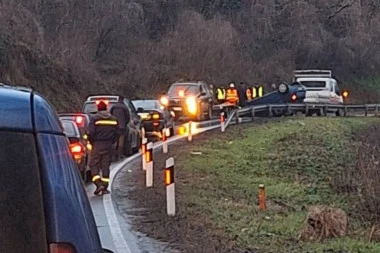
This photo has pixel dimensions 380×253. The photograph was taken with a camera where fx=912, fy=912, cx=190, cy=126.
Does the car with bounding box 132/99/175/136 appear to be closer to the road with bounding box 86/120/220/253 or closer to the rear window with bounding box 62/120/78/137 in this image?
the rear window with bounding box 62/120/78/137

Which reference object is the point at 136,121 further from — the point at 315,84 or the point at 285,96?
the point at 315,84

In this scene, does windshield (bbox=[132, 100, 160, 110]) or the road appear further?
windshield (bbox=[132, 100, 160, 110])

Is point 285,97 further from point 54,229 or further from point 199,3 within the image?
point 54,229

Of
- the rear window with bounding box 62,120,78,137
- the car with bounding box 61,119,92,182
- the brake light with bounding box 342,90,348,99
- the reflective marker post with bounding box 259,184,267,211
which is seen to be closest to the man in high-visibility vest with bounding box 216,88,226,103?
the brake light with bounding box 342,90,348,99

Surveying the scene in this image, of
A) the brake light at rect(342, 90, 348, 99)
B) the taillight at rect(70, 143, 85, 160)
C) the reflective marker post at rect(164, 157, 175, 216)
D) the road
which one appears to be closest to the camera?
the road

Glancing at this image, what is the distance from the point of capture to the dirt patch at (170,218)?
1150 centimetres

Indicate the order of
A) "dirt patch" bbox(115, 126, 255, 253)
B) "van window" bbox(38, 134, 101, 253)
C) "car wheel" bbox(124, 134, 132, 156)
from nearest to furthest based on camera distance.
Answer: "van window" bbox(38, 134, 101, 253), "dirt patch" bbox(115, 126, 255, 253), "car wheel" bbox(124, 134, 132, 156)

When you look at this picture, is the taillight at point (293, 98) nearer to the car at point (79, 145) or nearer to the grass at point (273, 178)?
the grass at point (273, 178)

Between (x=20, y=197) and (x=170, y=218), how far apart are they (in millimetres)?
10396

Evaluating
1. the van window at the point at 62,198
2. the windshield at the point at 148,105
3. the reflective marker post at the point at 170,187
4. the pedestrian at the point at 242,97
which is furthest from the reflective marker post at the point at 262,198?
the pedestrian at the point at 242,97

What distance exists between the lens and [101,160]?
53.6ft

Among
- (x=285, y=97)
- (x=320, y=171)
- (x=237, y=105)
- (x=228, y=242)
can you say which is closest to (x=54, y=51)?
(x=237, y=105)

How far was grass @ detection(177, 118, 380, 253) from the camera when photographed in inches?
494

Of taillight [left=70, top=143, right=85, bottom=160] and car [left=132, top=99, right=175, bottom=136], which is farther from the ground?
taillight [left=70, top=143, right=85, bottom=160]
